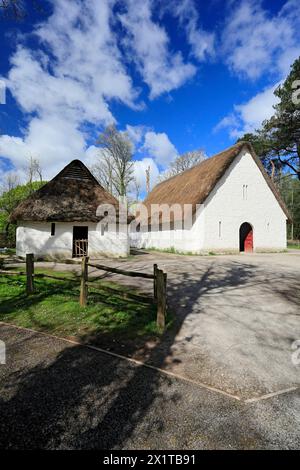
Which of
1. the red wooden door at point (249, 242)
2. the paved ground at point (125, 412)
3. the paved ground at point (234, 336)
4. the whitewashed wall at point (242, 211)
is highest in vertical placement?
the whitewashed wall at point (242, 211)

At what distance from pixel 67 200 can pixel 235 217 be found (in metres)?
13.1

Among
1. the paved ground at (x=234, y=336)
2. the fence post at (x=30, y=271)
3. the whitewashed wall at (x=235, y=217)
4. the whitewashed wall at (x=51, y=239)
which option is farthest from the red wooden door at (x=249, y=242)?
the fence post at (x=30, y=271)

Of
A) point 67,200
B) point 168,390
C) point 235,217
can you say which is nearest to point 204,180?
point 235,217

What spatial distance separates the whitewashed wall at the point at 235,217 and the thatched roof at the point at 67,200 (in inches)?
273

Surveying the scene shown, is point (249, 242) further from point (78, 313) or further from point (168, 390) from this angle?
point (168, 390)

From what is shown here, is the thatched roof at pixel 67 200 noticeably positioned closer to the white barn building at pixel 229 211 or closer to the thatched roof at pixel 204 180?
the white barn building at pixel 229 211

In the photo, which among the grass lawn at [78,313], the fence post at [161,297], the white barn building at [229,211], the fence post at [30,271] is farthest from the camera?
the white barn building at [229,211]

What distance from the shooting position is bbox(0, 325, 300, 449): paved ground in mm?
2430

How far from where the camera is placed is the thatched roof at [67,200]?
1515cm

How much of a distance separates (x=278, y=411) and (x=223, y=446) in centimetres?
92

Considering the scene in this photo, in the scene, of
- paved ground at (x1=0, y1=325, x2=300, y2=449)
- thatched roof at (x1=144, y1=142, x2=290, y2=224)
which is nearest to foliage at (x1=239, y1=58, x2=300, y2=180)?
thatched roof at (x1=144, y1=142, x2=290, y2=224)

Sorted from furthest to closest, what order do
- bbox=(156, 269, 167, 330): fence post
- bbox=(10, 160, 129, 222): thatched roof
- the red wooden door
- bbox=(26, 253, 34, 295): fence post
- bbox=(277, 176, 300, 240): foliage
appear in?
bbox=(277, 176, 300, 240): foliage → the red wooden door → bbox=(10, 160, 129, 222): thatched roof → bbox=(26, 253, 34, 295): fence post → bbox=(156, 269, 167, 330): fence post

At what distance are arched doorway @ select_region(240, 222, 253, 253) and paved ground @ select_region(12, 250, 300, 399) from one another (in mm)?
13228

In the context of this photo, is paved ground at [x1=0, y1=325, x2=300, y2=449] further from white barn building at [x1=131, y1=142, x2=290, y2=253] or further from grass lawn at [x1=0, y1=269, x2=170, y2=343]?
white barn building at [x1=131, y1=142, x2=290, y2=253]
